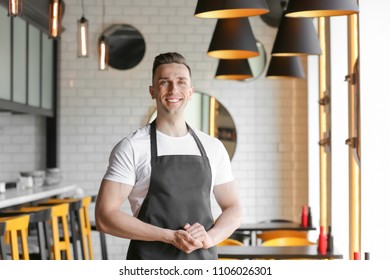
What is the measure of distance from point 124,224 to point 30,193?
4.02m

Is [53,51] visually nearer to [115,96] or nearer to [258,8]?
[115,96]

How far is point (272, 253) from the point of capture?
484cm

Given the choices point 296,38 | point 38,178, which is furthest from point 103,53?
point 38,178

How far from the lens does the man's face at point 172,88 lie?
270 centimetres

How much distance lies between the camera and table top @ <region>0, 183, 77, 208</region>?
5.80 metres

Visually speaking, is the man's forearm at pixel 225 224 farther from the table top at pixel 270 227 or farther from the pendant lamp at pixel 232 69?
the table top at pixel 270 227

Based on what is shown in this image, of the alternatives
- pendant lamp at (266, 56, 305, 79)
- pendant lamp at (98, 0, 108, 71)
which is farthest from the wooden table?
pendant lamp at (98, 0, 108, 71)

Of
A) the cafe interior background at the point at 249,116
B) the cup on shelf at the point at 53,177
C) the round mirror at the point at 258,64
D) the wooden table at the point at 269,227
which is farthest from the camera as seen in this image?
the round mirror at the point at 258,64

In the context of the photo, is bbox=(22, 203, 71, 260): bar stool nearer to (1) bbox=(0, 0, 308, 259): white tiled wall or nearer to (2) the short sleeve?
(1) bbox=(0, 0, 308, 259): white tiled wall

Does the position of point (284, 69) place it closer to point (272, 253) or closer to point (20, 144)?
point (272, 253)

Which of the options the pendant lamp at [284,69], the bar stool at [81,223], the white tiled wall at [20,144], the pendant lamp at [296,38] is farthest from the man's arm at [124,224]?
the white tiled wall at [20,144]

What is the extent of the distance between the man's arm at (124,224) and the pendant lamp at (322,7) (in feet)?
3.78
